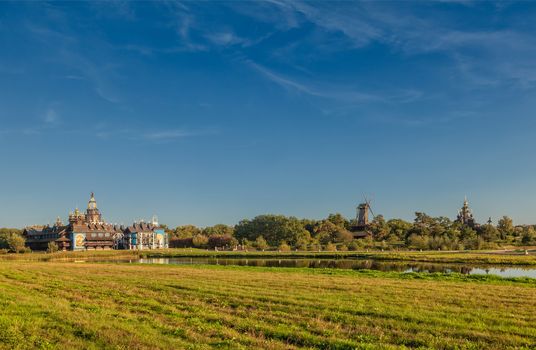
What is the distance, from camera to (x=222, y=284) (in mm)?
28734

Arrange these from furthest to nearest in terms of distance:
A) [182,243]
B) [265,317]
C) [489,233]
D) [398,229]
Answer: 1. [182,243]
2. [398,229]
3. [489,233]
4. [265,317]

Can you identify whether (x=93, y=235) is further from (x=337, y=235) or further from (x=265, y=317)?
(x=265, y=317)

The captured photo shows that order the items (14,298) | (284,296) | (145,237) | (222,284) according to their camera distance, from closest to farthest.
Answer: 1. (14,298)
2. (284,296)
3. (222,284)
4. (145,237)

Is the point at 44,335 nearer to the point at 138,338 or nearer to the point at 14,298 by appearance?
the point at 138,338

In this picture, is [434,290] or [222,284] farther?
[222,284]

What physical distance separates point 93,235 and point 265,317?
151091 millimetres

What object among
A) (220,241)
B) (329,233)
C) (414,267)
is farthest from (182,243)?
(414,267)

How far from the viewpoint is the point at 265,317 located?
17.4 meters

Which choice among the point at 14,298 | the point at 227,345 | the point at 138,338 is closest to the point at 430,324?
the point at 227,345

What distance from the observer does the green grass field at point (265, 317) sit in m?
13.6

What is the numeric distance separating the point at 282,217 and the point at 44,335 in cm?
13643

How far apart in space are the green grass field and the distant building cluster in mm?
133000

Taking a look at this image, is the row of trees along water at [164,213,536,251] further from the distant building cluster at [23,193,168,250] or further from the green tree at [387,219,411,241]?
the distant building cluster at [23,193,168,250]

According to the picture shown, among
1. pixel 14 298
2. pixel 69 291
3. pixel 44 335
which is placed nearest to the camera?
pixel 44 335
